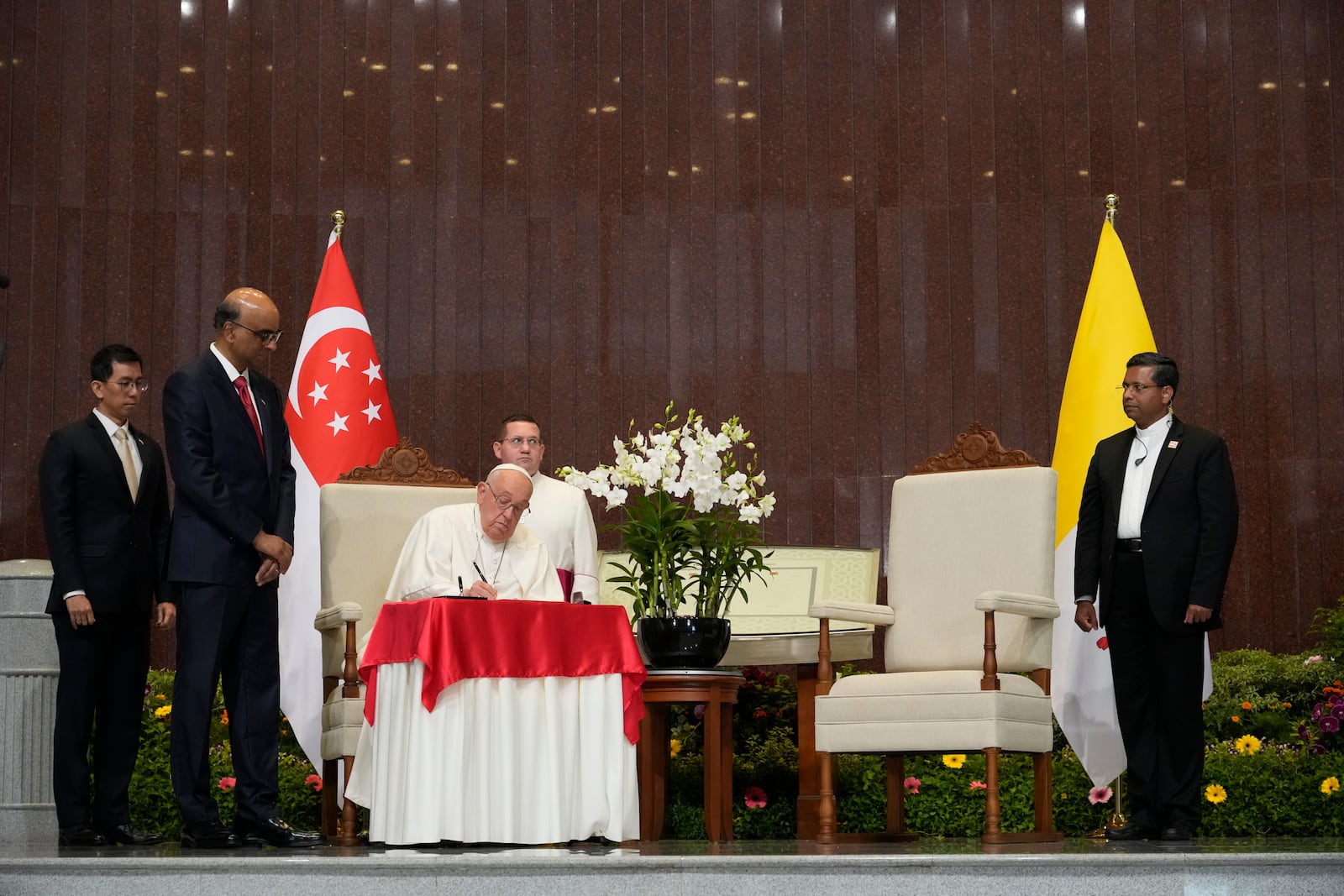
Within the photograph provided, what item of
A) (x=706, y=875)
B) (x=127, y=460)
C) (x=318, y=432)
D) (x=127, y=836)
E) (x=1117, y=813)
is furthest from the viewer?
(x=318, y=432)

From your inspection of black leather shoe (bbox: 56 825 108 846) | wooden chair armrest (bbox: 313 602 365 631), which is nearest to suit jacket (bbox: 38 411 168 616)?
wooden chair armrest (bbox: 313 602 365 631)

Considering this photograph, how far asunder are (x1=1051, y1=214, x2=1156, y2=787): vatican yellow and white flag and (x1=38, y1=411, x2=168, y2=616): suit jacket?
3.42 metres

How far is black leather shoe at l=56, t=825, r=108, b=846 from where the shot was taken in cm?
482

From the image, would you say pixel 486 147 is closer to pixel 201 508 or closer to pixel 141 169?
pixel 141 169

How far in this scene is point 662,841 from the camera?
501 cm

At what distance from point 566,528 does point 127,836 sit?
6.08 feet

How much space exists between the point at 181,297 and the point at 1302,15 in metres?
6.13

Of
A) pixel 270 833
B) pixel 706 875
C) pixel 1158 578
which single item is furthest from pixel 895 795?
pixel 270 833

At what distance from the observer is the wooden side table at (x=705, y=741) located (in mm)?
5074

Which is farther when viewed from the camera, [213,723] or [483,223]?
[483,223]

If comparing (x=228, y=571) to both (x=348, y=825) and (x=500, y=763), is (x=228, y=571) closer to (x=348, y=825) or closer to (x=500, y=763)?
(x=348, y=825)

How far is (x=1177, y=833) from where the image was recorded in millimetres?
5004

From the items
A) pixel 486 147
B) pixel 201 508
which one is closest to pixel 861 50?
pixel 486 147

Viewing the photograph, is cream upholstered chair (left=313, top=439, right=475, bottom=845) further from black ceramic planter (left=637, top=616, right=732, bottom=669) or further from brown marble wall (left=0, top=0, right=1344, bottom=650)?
brown marble wall (left=0, top=0, right=1344, bottom=650)
